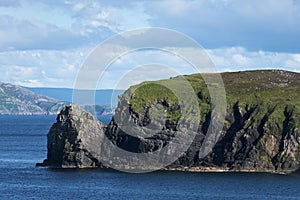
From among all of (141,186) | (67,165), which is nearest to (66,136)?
(67,165)

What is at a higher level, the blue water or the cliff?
the cliff

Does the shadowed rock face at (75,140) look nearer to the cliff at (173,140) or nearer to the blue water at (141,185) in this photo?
the cliff at (173,140)

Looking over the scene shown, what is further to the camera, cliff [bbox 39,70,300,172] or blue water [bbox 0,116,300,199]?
cliff [bbox 39,70,300,172]

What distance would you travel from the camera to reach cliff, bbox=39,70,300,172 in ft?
605

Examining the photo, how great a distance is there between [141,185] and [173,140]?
1214 inches

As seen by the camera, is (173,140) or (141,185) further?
(173,140)

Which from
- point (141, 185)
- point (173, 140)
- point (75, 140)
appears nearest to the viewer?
point (141, 185)

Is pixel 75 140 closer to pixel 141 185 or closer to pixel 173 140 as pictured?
pixel 173 140

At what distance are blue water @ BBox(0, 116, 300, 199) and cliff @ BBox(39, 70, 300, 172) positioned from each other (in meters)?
7.52

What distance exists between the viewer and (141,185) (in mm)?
159500

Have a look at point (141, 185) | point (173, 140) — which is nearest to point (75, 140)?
point (173, 140)

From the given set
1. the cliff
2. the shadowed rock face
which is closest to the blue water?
the shadowed rock face

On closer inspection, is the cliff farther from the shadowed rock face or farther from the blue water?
the blue water

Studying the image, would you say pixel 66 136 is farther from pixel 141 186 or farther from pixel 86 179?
pixel 141 186
